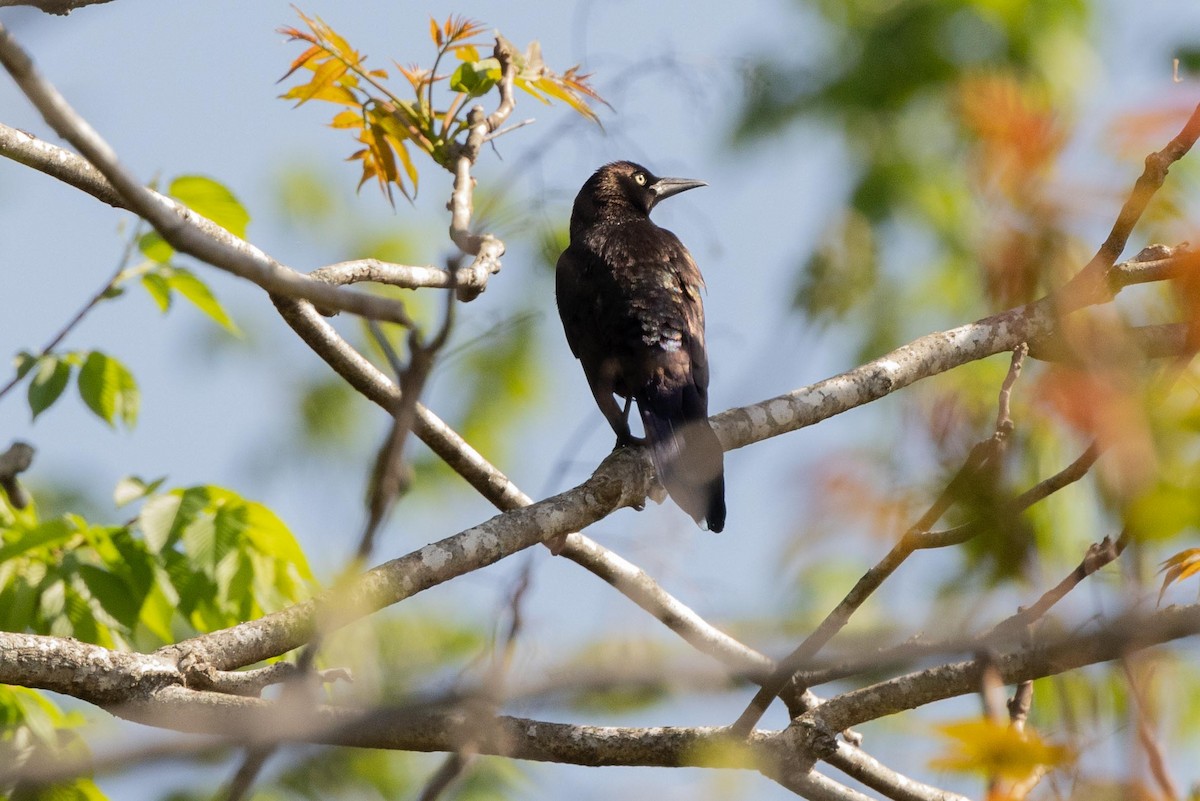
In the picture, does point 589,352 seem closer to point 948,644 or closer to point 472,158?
Result: point 472,158

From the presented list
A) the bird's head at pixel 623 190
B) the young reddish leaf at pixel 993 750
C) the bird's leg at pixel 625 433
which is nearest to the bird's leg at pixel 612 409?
the bird's leg at pixel 625 433

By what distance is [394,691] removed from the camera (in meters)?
1.24

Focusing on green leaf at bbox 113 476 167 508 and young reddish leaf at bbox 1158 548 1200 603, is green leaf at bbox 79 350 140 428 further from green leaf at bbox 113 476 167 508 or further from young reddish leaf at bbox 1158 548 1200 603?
young reddish leaf at bbox 1158 548 1200 603

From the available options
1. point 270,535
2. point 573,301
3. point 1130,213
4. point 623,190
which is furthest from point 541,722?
point 623,190

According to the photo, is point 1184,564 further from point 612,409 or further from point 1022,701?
point 612,409

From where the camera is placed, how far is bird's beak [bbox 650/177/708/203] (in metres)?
6.06

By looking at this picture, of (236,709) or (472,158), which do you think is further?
(472,158)

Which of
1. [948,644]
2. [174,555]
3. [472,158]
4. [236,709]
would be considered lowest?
[948,644]

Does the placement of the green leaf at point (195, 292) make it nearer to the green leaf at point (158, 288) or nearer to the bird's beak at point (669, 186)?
the green leaf at point (158, 288)

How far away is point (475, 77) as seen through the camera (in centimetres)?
361

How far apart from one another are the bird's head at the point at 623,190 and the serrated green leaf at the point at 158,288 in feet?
7.54

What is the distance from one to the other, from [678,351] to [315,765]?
3.38 meters

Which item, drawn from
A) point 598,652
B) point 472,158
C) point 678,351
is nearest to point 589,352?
point 678,351

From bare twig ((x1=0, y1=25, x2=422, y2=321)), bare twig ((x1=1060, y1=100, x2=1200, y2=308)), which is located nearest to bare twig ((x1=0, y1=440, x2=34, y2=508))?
bare twig ((x1=0, y1=25, x2=422, y2=321))
